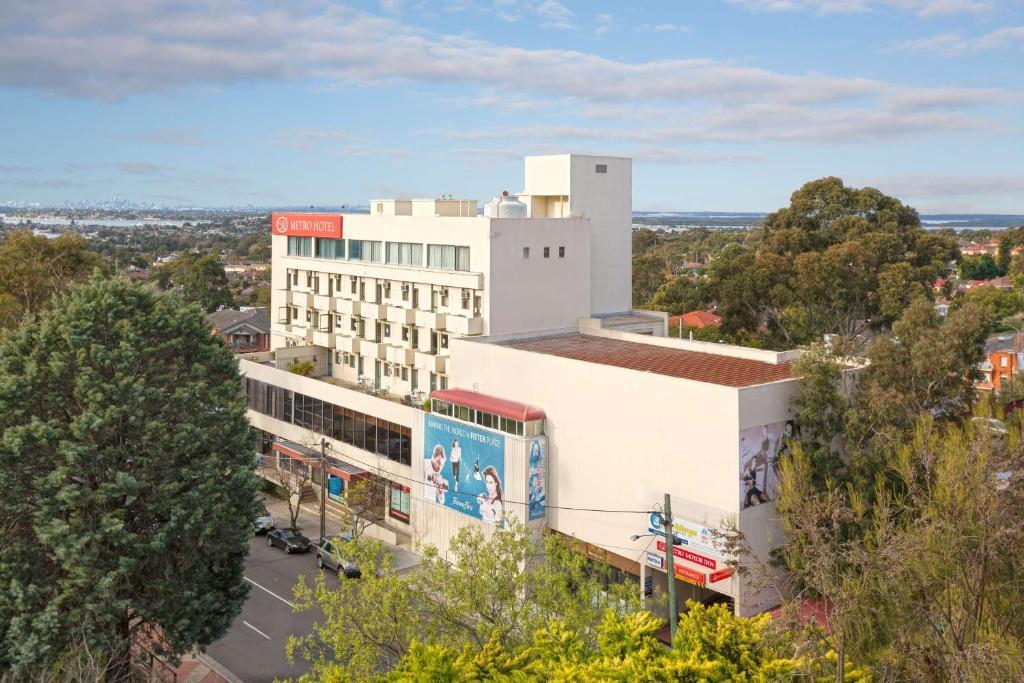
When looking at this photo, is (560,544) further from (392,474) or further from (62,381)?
(392,474)

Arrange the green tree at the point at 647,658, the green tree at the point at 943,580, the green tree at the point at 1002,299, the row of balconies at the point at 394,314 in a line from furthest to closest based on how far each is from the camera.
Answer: the green tree at the point at 1002,299 < the row of balconies at the point at 394,314 < the green tree at the point at 943,580 < the green tree at the point at 647,658

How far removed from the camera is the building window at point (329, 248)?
50750 mm

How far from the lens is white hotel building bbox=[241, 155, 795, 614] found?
29.7 metres

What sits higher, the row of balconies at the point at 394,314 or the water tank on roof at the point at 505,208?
the water tank on roof at the point at 505,208

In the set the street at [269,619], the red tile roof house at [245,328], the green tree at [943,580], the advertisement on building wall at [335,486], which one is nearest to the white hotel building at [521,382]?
the advertisement on building wall at [335,486]

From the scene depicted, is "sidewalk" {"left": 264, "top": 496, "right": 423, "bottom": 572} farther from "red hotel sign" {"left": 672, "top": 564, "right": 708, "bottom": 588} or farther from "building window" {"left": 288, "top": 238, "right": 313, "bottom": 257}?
"building window" {"left": 288, "top": 238, "right": 313, "bottom": 257}

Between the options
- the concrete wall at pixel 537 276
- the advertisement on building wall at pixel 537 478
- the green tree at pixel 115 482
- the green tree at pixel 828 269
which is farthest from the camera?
the green tree at pixel 828 269

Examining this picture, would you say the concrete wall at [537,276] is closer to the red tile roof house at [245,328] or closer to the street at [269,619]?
the street at [269,619]

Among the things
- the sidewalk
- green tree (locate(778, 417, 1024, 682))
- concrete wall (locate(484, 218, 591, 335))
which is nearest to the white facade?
concrete wall (locate(484, 218, 591, 335))

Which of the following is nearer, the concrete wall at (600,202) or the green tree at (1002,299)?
the concrete wall at (600,202)

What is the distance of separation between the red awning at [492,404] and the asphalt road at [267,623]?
29.5 ft

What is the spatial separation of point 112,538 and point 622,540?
54.0ft

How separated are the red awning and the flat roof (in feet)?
9.34

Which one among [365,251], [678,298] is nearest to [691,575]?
[365,251]
